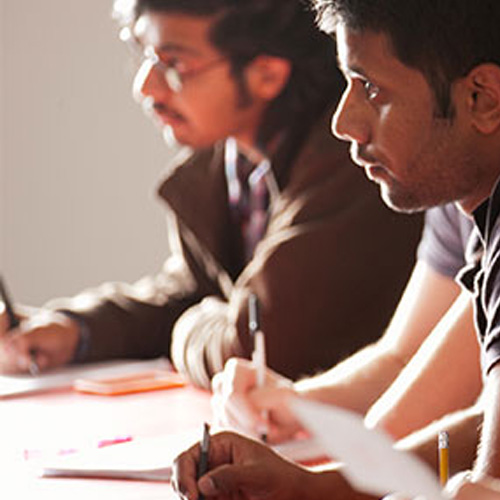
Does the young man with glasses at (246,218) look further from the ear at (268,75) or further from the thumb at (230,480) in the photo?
the thumb at (230,480)

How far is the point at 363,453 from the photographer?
28.3 inches

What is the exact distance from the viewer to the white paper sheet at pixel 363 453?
0.70 metres

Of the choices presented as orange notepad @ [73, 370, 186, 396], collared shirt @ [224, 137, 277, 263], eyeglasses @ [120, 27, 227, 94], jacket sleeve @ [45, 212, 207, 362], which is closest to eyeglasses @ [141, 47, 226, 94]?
eyeglasses @ [120, 27, 227, 94]

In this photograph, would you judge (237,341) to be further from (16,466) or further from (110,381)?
(16,466)

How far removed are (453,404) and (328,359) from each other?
1.71 feet

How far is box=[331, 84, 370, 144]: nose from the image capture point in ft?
4.28

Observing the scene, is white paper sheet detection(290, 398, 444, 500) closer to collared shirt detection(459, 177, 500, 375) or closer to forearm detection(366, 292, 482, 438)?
collared shirt detection(459, 177, 500, 375)

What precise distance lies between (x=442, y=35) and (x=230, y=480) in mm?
488

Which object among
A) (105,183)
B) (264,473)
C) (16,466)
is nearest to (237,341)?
(16,466)

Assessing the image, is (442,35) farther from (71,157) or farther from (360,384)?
(71,157)

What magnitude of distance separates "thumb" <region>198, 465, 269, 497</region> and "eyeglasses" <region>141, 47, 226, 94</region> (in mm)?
1243

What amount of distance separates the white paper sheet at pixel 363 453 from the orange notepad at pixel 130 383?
54.2 inches

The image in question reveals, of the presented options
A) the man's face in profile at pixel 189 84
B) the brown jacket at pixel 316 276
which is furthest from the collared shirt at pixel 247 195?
the brown jacket at pixel 316 276

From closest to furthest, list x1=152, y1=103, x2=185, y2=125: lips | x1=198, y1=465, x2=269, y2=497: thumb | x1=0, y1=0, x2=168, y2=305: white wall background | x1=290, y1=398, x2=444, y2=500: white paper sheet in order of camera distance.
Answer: x1=290, y1=398, x2=444, y2=500: white paper sheet
x1=198, y1=465, x2=269, y2=497: thumb
x1=152, y1=103, x2=185, y2=125: lips
x1=0, y1=0, x2=168, y2=305: white wall background
